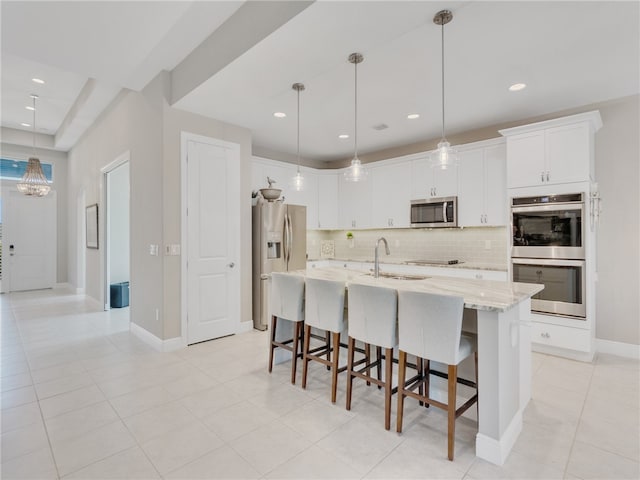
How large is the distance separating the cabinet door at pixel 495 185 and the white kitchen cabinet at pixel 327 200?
8.86 feet

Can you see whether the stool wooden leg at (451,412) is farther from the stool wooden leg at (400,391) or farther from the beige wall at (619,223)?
the beige wall at (619,223)

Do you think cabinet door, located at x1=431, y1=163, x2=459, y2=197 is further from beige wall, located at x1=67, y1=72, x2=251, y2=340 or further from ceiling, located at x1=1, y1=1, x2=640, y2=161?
beige wall, located at x1=67, y1=72, x2=251, y2=340

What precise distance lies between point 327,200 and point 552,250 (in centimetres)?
368

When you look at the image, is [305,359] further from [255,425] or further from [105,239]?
[105,239]

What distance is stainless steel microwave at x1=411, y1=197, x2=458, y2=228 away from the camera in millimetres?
4711

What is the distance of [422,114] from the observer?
4.10m

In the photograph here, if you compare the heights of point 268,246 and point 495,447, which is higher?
point 268,246

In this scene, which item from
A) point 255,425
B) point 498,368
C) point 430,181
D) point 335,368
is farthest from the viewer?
point 430,181

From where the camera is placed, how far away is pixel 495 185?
4.37 meters

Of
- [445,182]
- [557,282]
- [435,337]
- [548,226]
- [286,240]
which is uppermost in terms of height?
[445,182]

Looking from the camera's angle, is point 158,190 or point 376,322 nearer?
point 376,322

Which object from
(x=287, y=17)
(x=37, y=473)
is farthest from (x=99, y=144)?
(x=37, y=473)

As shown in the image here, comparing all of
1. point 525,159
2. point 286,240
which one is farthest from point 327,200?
A: point 525,159

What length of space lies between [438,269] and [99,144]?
577cm
